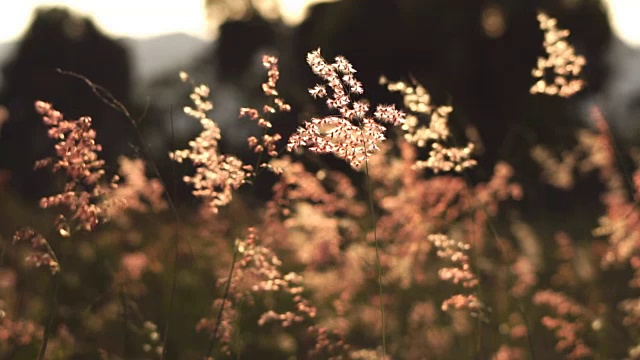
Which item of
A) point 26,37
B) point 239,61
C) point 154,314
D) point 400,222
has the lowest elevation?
point 154,314

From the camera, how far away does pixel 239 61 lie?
72.7 feet

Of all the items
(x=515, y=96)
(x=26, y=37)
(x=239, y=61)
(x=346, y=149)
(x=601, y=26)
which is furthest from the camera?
(x=26, y=37)

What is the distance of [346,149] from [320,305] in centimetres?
385

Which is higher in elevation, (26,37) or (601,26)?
(26,37)

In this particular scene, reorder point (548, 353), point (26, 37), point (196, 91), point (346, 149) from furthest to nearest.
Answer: point (26, 37) → point (548, 353) → point (196, 91) → point (346, 149)

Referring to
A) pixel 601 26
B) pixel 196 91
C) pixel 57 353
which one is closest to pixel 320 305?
pixel 57 353

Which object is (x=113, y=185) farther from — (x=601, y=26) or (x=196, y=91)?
(x=601, y=26)

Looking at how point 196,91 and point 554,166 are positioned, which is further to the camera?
point 554,166

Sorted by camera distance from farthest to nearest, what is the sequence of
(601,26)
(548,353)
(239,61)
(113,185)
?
(239,61), (601,26), (548,353), (113,185)

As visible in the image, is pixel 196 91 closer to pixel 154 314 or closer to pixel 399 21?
pixel 154 314

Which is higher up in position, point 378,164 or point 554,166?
point 554,166

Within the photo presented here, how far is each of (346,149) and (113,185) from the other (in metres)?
0.81

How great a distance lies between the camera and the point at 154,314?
216 inches

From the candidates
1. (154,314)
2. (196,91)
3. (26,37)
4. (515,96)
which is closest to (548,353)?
(154,314)
